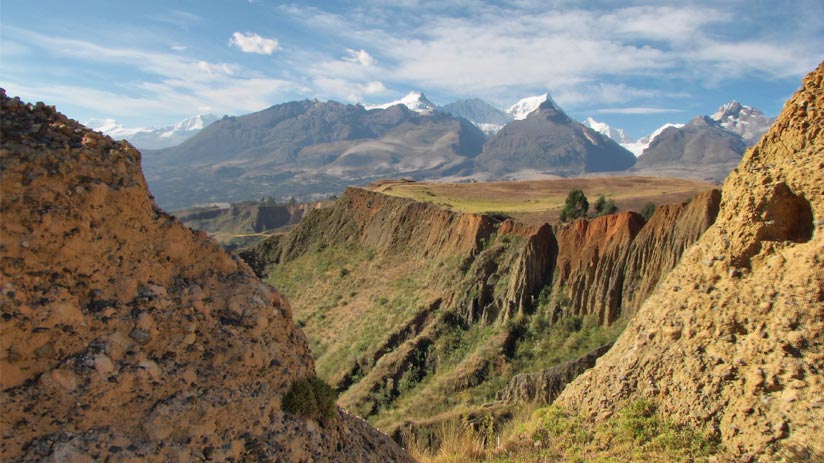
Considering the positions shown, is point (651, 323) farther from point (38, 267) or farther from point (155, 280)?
point (38, 267)

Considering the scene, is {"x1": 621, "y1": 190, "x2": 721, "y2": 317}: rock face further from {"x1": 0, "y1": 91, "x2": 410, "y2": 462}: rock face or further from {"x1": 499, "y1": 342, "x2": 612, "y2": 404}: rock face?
{"x1": 0, "y1": 91, "x2": 410, "y2": 462}: rock face

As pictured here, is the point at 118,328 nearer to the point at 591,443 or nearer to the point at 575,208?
the point at 591,443

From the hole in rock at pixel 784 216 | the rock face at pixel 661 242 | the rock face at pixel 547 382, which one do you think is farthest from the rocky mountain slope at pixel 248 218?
the hole in rock at pixel 784 216

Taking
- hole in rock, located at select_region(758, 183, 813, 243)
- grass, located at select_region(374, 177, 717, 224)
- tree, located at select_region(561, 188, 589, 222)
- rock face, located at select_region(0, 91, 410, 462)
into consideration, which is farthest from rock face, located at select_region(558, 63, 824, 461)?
grass, located at select_region(374, 177, 717, 224)

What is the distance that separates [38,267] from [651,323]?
10958 mm

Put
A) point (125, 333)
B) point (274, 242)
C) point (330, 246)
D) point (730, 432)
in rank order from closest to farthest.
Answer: point (125, 333) < point (730, 432) < point (330, 246) < point (274, 242)

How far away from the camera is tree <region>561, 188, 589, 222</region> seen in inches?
1573

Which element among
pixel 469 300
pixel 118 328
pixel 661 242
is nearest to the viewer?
pixel 118 328

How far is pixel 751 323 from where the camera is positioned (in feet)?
31.8

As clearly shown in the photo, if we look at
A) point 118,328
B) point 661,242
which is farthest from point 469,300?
point 118,328

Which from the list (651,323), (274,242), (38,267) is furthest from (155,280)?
(274,242)

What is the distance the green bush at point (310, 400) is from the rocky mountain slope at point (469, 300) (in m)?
12.2

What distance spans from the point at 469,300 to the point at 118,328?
22324mm

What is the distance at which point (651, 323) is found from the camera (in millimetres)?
11523
